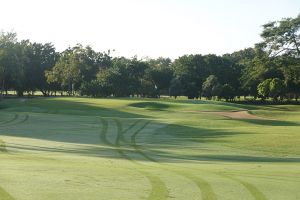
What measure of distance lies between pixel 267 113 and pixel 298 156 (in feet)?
146

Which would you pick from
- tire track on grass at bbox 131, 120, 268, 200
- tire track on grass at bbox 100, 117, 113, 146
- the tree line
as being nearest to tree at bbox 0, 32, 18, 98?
the tree line

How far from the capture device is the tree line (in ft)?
263

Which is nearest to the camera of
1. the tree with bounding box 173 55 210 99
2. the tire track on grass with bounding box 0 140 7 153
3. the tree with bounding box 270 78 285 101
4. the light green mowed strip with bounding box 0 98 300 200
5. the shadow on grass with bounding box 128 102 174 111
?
the light green mowed strip with bounding box 0 98 300 200

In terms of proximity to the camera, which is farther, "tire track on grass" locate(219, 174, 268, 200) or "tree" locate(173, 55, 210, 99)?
"tree" locate(173, 55, 210, 99)

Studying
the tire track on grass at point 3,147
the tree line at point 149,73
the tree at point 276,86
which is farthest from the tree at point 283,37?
the tire track on grass at point 3,147

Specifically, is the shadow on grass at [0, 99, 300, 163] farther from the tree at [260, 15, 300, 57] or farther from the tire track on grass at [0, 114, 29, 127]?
the tree at [260, 15, 300, 57]

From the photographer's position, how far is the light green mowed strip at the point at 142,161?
11.3 metres

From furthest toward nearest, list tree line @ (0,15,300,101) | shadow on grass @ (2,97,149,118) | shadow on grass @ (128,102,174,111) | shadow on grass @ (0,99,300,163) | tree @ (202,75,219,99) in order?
tree @ (202,75,219,99), tree line @ (0,15,300,101), shadow on grass @ (128,102,174,111), shadow on grass @ (2,97,149,118), shadow on grass @ (0,99,300,163)

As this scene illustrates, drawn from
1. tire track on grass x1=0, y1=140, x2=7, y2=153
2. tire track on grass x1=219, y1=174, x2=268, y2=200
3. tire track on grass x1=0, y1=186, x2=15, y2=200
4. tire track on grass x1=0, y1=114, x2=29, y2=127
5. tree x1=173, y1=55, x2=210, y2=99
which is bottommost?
tire track on grass x1=0, y1=114, x2=29, y2=127

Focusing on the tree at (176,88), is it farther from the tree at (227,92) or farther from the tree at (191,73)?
the tree at (227,92)

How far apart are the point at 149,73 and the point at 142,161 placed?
399 ft

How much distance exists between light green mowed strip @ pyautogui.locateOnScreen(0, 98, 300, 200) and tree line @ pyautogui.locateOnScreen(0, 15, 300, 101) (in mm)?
28801

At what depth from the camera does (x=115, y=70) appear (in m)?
121

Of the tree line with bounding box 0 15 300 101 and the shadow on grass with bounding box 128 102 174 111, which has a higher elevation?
the tree line with bounding box 0 15 300 101
